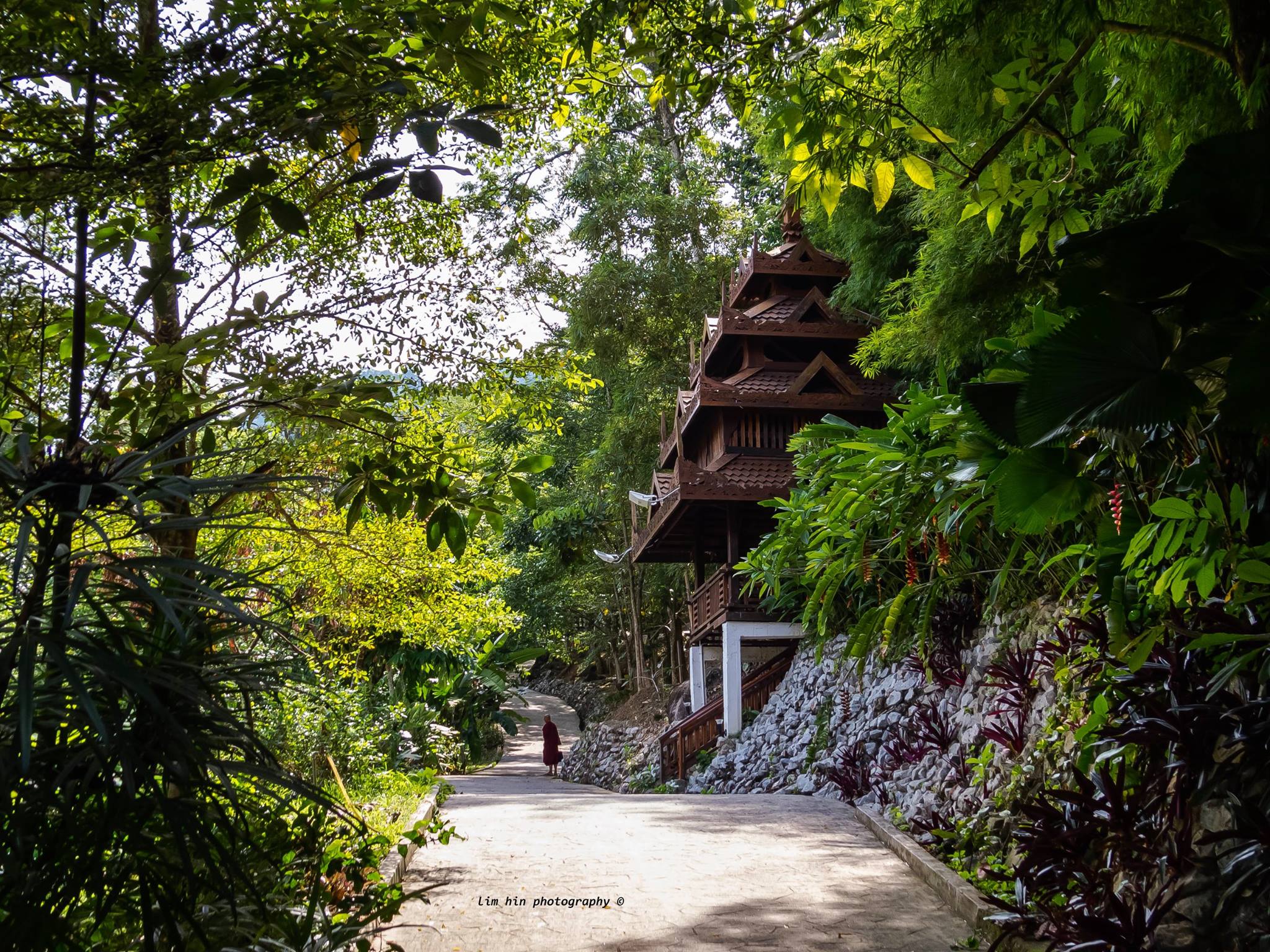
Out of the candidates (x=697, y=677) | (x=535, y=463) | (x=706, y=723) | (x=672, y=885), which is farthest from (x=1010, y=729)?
(x=697, y=677)

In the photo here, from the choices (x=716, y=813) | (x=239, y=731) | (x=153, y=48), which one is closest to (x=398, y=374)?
(x=153, y=48)

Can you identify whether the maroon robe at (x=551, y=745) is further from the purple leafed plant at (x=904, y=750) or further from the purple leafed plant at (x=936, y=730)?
the purple leafed plant at (x=936, y=730)

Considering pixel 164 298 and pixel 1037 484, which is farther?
pixel 164 298

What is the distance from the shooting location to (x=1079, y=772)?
4.41 metres

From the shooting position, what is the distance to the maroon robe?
2372 centimetres

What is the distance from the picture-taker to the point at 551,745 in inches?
949

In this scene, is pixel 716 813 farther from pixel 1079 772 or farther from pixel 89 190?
pixel 89 190

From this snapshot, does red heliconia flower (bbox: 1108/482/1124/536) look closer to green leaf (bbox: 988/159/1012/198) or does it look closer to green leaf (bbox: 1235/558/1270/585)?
green leaf (bbox: 1235/558/1270/585)

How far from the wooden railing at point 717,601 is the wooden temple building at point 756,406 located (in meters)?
0.04

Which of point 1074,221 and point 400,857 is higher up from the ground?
point 1074,221

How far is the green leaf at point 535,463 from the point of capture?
3518 millimetres

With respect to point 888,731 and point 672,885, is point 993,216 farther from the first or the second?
point 888,731

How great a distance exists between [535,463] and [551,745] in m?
21.6

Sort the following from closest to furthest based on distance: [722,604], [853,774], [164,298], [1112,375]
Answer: [1112,375] < [164,298] < [853,774] < [722,604]
